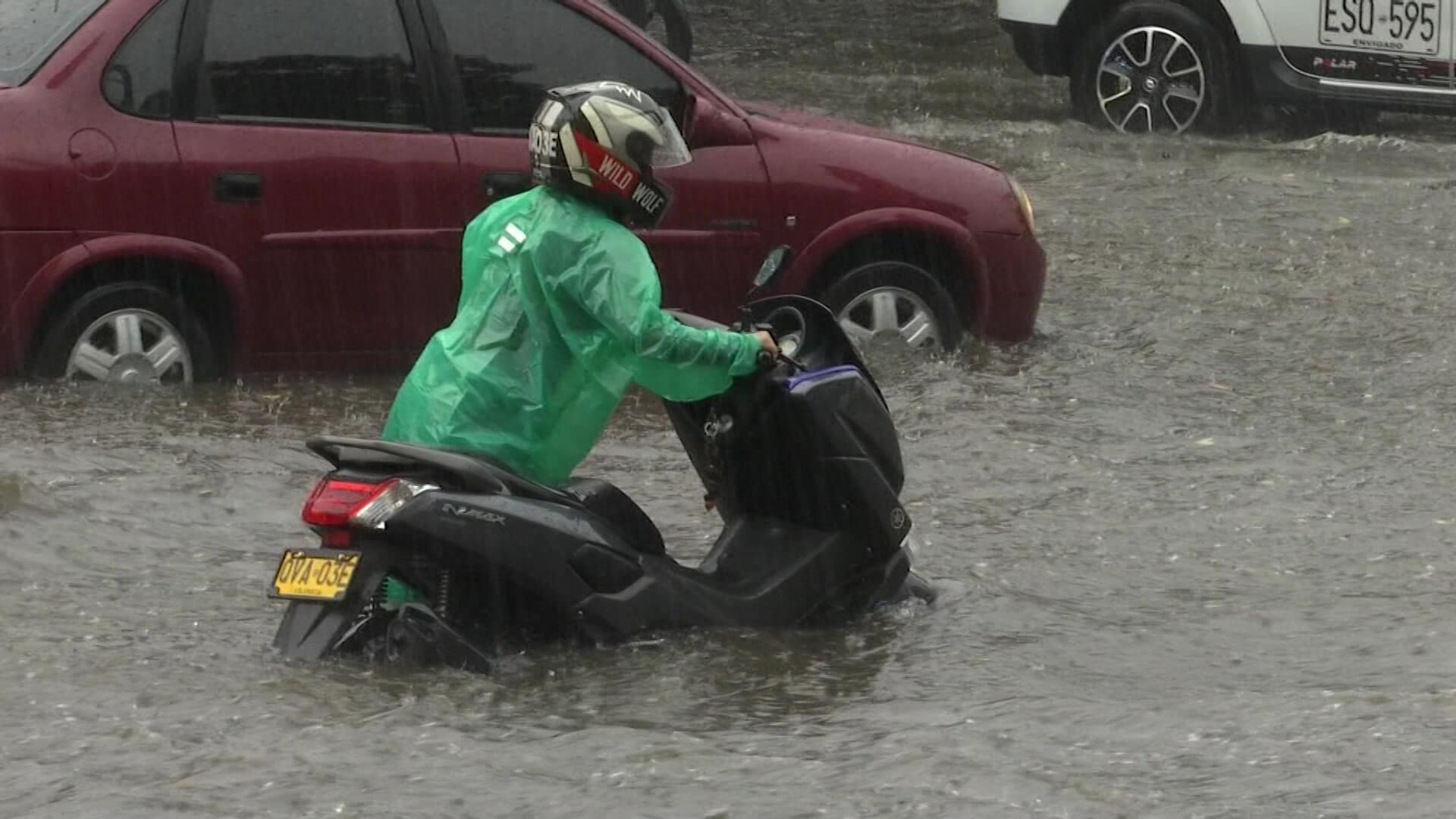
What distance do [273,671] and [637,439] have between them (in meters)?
3.32

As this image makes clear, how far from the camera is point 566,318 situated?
225 inches

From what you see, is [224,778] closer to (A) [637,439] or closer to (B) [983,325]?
(A) [637,439]

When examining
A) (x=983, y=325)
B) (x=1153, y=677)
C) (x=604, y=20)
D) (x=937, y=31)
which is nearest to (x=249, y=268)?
(x=604, y=20)

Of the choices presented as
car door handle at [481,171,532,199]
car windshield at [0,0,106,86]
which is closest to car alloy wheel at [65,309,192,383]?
car windshield at [0,0,106,86]

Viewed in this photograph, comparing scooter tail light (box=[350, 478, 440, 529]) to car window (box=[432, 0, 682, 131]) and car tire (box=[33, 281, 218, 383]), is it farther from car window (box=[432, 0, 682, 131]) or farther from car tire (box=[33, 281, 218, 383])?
car window (box=[432, 0, 682, 131])

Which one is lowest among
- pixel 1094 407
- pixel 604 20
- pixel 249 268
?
pixel 1094 407

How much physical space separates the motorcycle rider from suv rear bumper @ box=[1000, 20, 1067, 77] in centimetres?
1024

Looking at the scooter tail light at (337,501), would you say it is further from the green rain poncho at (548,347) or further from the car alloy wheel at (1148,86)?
the car alloy wheel at (1148,86)

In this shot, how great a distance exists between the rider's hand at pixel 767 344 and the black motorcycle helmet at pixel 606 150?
1.19 ft

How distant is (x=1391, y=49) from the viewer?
14.8 m

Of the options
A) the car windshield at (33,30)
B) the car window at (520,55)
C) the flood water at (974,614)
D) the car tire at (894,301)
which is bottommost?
the flood water at (974,614)

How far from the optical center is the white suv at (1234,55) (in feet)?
48.5

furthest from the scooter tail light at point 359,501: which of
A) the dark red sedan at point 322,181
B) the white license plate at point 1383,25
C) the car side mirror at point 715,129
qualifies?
the white license plate at point 1383,25

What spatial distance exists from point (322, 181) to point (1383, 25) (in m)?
8.04
